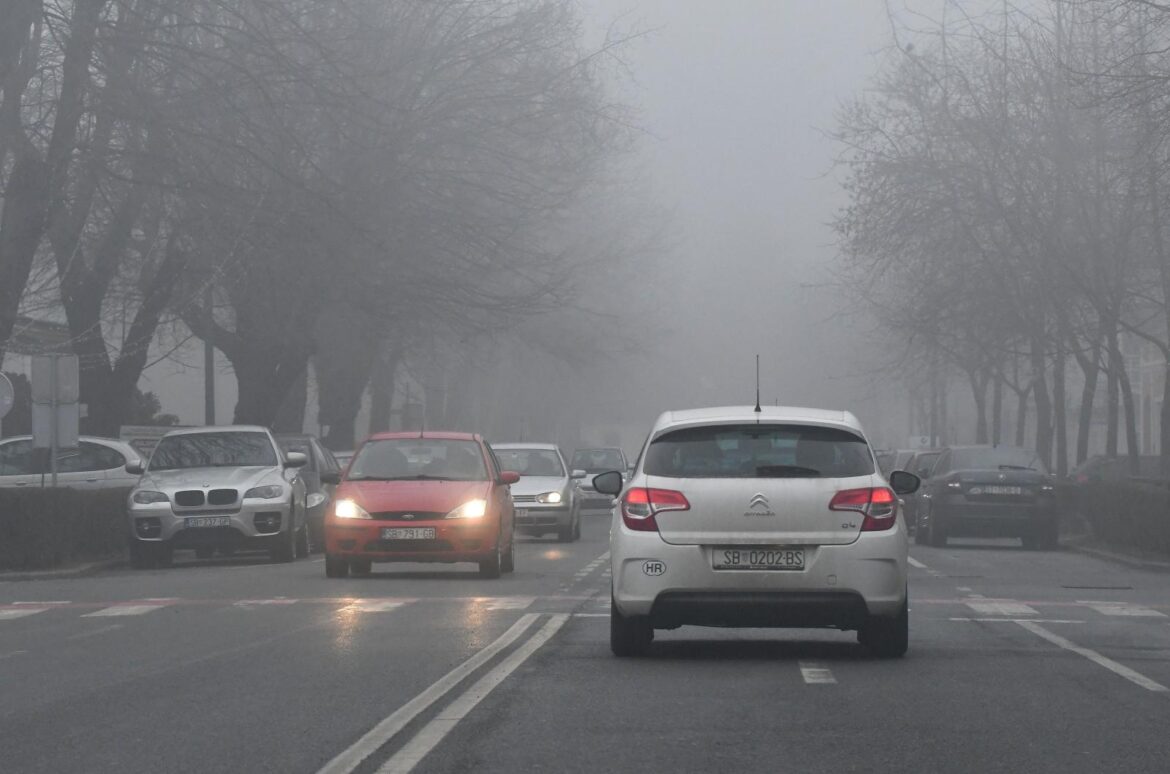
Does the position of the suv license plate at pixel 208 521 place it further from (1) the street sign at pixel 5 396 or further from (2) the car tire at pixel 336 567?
(1) the street sign at pixel 5 396

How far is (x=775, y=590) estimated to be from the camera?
12.1 metres

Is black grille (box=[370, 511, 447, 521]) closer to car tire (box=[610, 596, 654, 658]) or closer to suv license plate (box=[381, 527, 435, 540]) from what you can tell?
suv license plate (box=[381, 527, 435, 540])

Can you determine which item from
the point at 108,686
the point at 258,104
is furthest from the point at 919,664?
the point at 258,104

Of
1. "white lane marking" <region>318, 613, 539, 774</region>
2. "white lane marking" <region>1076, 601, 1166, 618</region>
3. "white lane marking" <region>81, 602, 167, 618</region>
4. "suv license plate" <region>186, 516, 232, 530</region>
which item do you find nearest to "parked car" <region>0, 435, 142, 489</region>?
"suv license plate" <region>186, 516, 232, 530</region>

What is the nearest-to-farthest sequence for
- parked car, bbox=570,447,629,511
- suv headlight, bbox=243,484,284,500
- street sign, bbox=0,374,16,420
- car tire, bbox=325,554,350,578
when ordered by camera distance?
car tire, bbox=325,554,350,578
suv headlight, bbox=243,484,284,500
street sign, bbox=0,374,16,420
parked car, bbox=570,447,629,511

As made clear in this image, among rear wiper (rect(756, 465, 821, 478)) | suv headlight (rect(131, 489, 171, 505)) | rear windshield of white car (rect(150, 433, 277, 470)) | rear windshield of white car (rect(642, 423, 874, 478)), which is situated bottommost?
suv headlight (rect(131, 489, 171, 505))

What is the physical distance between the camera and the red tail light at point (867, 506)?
1227 cm

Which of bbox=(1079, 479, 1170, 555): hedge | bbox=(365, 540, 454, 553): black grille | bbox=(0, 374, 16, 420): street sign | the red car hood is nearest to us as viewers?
bbox=(365, 540, 454, 553): black grille

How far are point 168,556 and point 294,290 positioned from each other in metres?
10.4

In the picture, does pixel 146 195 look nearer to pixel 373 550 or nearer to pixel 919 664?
pixel 373 550

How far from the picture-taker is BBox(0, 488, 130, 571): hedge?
2422 cm

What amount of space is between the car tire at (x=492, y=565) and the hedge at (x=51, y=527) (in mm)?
5970

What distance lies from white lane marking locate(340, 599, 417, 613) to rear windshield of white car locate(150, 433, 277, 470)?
871 centimetres

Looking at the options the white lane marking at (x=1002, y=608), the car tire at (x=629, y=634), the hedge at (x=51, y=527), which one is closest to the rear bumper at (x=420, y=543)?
the hedge at (x=51, y=527)
